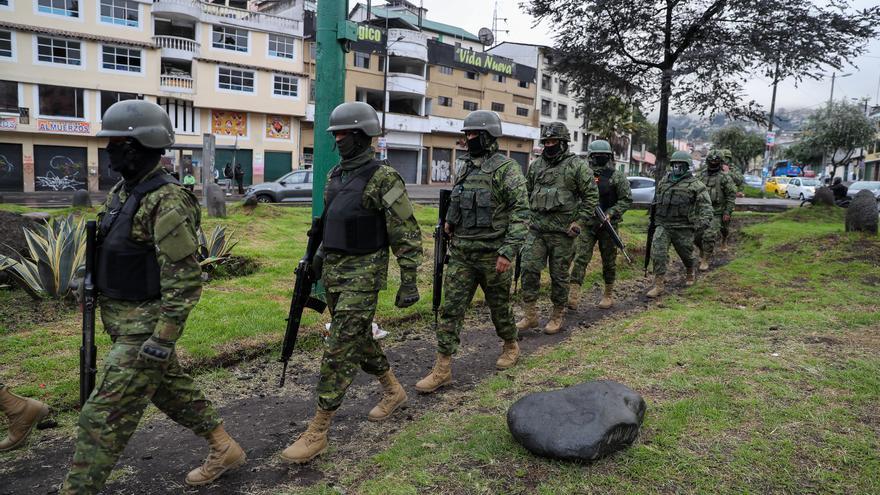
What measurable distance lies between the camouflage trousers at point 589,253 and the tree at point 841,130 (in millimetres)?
46169

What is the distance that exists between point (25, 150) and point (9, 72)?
3.98 m

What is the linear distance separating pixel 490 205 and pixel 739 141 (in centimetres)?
6227

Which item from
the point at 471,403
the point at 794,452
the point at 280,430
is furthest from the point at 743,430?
the point at 280,430

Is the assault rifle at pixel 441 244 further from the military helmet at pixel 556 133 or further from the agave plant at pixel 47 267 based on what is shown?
the agave plant at pixel 47 267

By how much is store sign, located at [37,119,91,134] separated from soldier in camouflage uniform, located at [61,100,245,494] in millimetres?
35685

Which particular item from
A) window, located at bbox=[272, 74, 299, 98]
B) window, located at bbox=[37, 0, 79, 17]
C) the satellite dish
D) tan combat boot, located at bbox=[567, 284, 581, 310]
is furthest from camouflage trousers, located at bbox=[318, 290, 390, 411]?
the satellite dish

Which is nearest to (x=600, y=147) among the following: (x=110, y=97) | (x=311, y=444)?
(x=311, y=444)

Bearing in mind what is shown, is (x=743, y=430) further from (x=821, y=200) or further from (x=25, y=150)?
(x=25, y=150)

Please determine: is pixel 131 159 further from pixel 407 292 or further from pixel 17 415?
pixel 17 415

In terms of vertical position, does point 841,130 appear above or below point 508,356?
above

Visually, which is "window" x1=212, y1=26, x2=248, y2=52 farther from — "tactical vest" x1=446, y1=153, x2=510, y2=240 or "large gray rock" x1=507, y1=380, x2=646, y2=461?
"large gray rock" x1=507, y1=380, x2=646, y2=461

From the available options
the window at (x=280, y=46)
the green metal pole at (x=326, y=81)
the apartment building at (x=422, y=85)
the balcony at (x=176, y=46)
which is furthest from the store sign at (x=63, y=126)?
the green metal pole at (x=326, y=81)

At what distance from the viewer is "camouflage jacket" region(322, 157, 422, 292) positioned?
3887mm

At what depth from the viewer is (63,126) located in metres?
33.2
